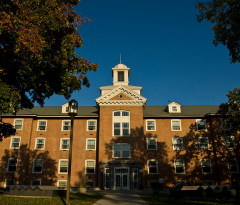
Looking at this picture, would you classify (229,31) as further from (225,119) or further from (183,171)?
(183,171)

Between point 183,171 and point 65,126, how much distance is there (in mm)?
19324

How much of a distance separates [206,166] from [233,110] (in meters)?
9.33

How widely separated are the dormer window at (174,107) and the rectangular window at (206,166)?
8.63 metres

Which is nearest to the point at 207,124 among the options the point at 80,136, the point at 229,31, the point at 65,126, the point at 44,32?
the point at 80,136

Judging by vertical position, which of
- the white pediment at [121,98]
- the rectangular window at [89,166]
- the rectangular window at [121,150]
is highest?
the white pediment at [121,98]

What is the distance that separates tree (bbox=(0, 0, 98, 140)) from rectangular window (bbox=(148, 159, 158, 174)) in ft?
67.4

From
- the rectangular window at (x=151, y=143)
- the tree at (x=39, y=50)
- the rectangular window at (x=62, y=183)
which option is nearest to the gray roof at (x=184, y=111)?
the rectangular window at (x=151, y=143)

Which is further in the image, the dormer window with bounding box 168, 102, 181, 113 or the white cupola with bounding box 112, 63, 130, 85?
the white cupola with bounding box 112, 63, 130, 85

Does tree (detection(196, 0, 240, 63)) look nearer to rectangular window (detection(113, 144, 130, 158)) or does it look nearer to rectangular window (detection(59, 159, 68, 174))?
rectangular window (detection(113, 144, 130, 158))

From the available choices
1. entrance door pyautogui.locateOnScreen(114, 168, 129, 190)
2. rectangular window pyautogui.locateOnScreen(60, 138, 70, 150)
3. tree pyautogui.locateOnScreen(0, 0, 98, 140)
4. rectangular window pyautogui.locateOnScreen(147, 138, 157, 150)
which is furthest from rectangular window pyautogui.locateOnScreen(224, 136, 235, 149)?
tree pyautogui.locateOnScreen(0, 0, 98, 140)

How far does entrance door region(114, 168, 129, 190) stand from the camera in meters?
30.1

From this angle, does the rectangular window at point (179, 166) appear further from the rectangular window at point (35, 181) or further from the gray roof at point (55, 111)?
the rectangular window at point (35, 181)

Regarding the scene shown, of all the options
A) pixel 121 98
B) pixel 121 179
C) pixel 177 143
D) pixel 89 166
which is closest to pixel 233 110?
pixel 177 143

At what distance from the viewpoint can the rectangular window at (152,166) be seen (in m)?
32.6
